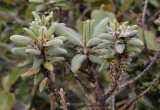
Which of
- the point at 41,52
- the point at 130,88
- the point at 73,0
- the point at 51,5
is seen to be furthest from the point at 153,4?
the point at 41,52

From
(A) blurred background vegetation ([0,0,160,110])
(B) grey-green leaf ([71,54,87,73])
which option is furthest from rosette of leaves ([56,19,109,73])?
(A) blurred background vegetation ([0,0,160,110])

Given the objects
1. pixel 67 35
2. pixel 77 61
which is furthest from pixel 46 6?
pixel 77 61

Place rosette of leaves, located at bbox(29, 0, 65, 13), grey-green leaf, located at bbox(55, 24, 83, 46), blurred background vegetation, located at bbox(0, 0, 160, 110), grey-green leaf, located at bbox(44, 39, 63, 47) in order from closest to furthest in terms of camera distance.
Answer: grey-green leaf, located at bbox(44, 39, 63, 47), grey-green leaf, located at bbox(55, 24, 83, 46), rosette of leaves, located at bbox(29, 0, 65, 13), blurred background vegetation, located at bbox(0, 0, 160, 110)

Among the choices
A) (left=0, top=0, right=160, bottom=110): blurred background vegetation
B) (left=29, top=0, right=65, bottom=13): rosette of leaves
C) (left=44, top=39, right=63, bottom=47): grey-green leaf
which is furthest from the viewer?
(left=0, top=0, right=160, bottom=110): blurred background vegetation

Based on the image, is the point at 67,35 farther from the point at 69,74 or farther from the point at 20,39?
the point at 69,74

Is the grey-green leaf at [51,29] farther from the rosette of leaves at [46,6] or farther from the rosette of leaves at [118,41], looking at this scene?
the rosette of leaves at [46,6]

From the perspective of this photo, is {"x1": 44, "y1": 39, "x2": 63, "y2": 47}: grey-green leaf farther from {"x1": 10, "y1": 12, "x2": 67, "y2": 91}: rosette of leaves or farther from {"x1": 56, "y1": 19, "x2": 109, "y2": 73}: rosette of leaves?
{"x1": 56, "y1": 19, "x2": 109, "y2": 73}: rosette of leaves

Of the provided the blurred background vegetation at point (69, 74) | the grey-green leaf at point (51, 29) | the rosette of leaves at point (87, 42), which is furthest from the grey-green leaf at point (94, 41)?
the blurred background vegetation at point (69, 74)
